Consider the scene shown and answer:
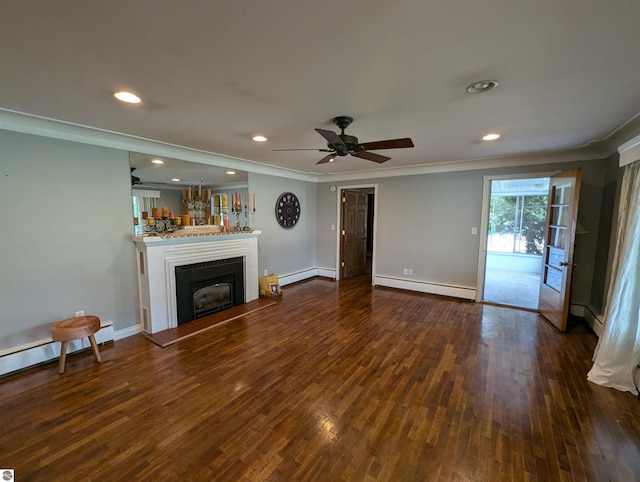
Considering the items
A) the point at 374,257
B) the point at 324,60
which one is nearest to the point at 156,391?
the point at 324,60

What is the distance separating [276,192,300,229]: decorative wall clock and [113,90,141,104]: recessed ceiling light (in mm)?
3297

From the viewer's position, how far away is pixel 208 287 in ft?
13.2

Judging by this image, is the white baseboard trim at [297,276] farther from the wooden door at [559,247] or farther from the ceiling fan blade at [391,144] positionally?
the wooden door at [559,247]

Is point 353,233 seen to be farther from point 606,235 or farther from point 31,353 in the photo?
point 31,353

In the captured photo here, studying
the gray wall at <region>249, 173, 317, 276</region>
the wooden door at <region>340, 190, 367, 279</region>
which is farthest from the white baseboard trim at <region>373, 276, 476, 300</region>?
the gray wall at <region>249, 173, 317, 276</region>

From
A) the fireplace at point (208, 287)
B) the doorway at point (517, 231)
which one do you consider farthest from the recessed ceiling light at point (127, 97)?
the doorway at point (517, 231)

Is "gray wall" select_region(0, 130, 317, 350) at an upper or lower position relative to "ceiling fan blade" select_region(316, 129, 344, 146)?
lower

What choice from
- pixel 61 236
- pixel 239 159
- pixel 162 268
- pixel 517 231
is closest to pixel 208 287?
pixel 162 268

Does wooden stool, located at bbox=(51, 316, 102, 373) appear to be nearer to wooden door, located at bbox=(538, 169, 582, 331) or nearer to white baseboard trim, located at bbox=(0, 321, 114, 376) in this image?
white baseboard trim, located at bbox=(0, 321, 114, 376)

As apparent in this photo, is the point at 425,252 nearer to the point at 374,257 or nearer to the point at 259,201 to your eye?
the point at 374,257

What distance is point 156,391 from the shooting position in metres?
2.29

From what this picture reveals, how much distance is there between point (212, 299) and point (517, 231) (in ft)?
27.3

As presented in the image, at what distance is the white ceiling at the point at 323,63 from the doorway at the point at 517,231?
5.05 metres

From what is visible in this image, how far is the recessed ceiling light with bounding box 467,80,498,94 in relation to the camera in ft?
5.79
